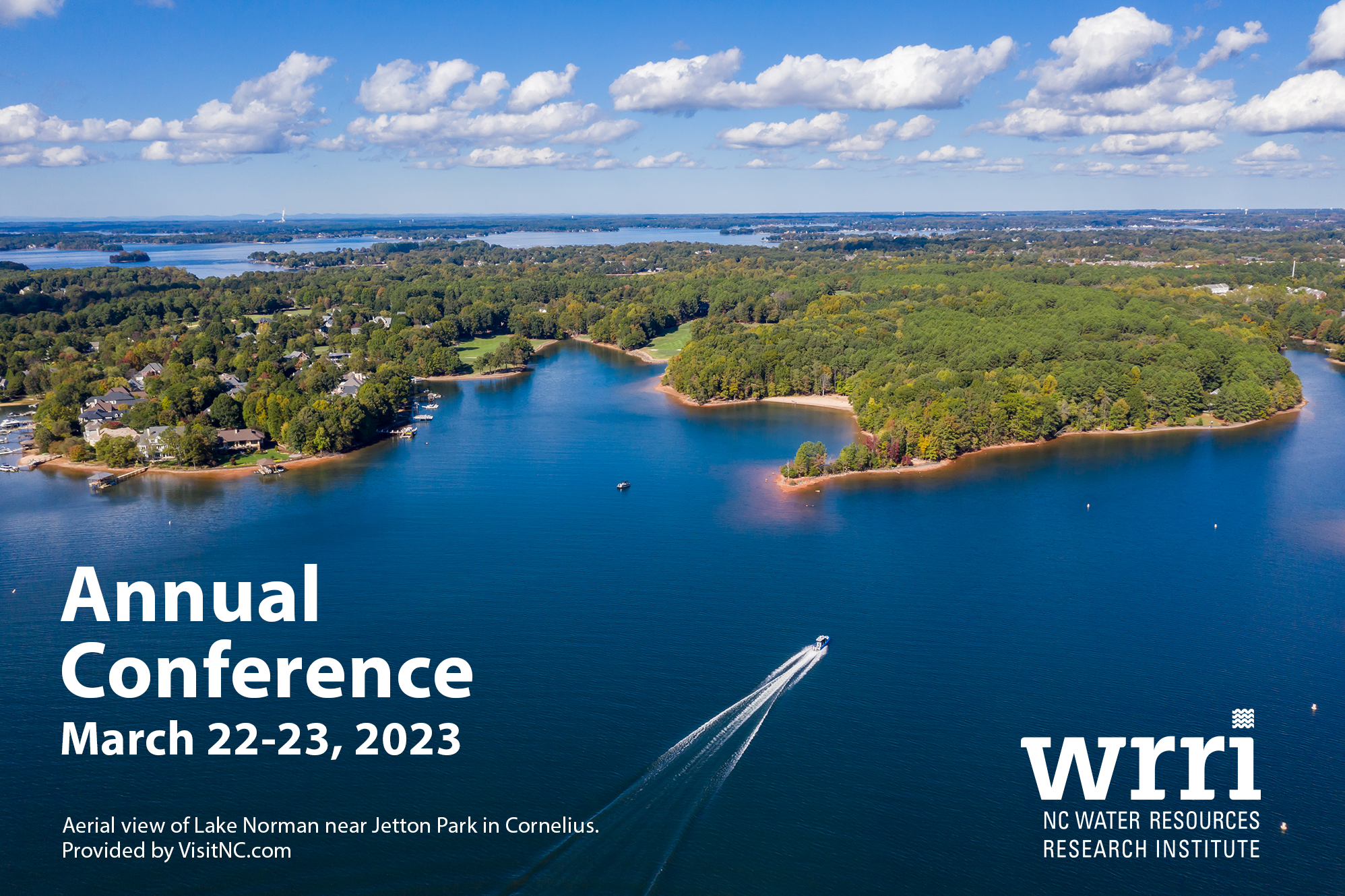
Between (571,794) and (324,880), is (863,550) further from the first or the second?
(324,880)

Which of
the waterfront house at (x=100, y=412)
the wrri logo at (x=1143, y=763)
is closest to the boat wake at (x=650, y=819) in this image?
the wrri logo at (x=1143, y=763)

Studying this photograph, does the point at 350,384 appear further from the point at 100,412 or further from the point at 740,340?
the point at 740,340

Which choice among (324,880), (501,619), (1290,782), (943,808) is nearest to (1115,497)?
(1290,782)

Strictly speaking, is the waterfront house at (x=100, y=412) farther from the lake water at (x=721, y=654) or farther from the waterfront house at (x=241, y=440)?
the lake water at (x=721, y=654)

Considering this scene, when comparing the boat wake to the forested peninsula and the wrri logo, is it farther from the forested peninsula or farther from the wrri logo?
the forested peninsula

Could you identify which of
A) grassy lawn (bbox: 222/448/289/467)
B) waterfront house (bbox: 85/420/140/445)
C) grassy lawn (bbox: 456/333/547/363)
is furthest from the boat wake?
grassy lawn (bbox: 456/333/547/363)
